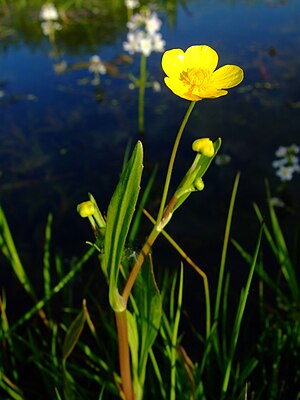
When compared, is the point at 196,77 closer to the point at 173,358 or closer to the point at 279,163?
the point at 173,358

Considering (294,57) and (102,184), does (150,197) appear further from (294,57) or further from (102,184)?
(294,57)

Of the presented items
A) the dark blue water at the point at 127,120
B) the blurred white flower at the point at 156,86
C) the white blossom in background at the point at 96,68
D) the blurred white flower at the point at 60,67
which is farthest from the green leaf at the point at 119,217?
the blurred white flower at the point at 60,67

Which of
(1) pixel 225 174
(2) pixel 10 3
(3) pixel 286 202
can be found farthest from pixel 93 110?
(2) pixel 10 3

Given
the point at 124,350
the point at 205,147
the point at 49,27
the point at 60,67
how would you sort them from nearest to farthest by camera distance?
the point at 205,147 < the point at 124,350 < the point at 60,67 < the point at 49,27

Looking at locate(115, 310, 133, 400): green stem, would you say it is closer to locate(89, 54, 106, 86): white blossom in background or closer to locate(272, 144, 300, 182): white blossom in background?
locate(272, 144, 300, 182): white blossom in background

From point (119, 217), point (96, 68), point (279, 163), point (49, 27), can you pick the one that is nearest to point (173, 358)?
point (119, 217)

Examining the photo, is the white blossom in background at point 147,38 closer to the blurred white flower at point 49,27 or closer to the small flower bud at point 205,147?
the blurred white flower at point 49,27
